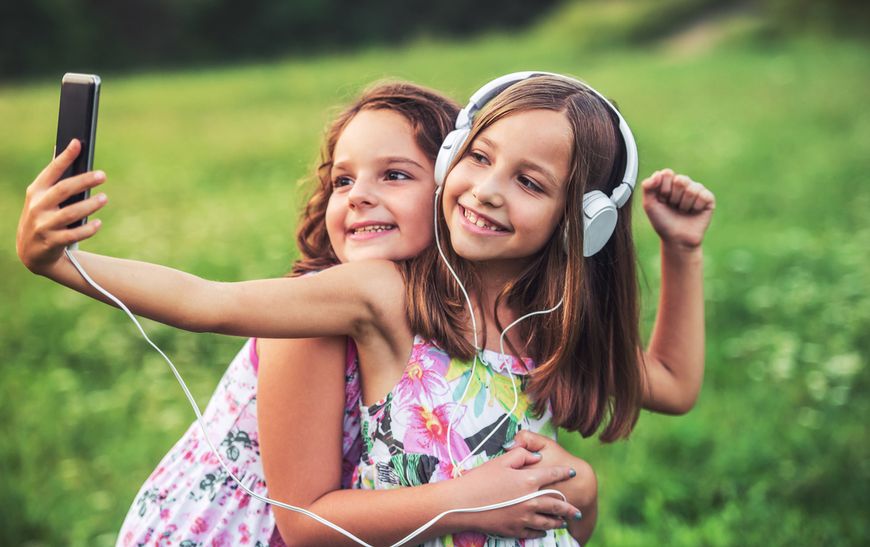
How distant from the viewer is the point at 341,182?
2.19m

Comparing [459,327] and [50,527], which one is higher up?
[459,327]

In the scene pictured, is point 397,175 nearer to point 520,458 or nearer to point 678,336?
point 520,458

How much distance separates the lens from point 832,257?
6496 mm

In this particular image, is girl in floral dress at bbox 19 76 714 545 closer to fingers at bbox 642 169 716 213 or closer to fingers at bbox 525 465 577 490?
fingers at bbox 525 465 577 490

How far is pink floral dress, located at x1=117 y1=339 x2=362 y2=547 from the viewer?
2096 mm

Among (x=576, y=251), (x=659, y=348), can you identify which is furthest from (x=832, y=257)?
(x=576, y=251)

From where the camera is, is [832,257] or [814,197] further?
[814,197]

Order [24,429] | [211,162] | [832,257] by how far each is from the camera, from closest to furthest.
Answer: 1. [24,429]
2. [832,257]
3. [211,162]

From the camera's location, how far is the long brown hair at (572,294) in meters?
1.96

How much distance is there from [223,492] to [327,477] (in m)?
0.31

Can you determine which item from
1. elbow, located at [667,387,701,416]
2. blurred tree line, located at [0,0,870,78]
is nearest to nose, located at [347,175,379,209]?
elbow, located at [667,387,701,416]

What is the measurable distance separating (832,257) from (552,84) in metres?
5.19

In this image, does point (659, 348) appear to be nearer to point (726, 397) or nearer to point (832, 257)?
point (726, 397)

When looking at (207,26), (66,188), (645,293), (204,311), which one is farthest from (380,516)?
(207,26)
